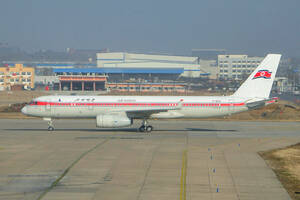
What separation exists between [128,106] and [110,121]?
10.8 feet

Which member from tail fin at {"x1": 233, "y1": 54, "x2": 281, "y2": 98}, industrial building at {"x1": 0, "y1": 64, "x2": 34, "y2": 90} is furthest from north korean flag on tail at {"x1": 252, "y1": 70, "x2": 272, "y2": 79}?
industrial building at {"x1": 0, "y1": 64, "x2": 34, "y2": 90}

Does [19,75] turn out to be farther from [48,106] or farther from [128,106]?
[128,106]

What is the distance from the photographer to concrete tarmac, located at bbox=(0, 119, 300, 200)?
2103 centimetres

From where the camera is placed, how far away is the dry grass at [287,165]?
2244 cm

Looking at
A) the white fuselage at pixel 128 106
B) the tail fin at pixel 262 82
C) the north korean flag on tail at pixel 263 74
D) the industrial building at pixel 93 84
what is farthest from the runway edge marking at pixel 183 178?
the industrial building at pixel 93 84

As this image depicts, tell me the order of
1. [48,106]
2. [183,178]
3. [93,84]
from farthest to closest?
[93,84]
[48,106]
[183,178]

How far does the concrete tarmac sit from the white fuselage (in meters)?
1.93

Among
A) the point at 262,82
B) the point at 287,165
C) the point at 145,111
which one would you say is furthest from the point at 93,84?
the point at 287,165

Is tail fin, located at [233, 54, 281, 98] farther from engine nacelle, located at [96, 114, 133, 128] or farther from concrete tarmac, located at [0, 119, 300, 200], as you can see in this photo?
engine nacelle, located at [96, 114, 133, 128]

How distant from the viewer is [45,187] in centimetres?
2155

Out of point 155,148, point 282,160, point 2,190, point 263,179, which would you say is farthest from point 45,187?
point 282,160

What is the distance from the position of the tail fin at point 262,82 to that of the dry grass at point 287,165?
1118 cm

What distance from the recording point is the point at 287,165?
2791 centimetres

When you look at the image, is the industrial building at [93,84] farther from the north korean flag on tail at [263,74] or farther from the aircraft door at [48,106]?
the aircraft door at [48,106]
